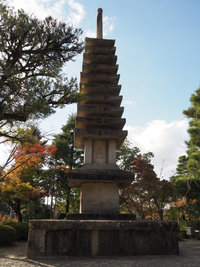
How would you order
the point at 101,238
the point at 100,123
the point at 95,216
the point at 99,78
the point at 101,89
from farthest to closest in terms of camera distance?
the point at 99,78, the point at 101,89, the point at 100,123, the point at 95,216, the point at 101,238

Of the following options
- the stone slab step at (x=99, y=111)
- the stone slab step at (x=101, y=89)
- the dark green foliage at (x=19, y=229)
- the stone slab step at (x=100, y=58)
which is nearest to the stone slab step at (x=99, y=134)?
the stone slab step at (x=99, y=111)

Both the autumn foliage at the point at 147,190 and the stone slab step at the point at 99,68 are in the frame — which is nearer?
the stone slab step at the point at 99,68

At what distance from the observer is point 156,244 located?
6.32 meters

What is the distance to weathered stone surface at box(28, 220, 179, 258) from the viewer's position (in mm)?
6035

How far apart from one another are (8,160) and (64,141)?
30.9 feet

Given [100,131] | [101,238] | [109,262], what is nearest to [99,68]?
[100,131]

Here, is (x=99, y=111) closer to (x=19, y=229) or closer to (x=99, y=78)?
(x=99, y=78)

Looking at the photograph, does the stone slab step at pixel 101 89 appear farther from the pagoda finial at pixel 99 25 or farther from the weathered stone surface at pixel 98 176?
the weathered stone surface at pixel 98 176

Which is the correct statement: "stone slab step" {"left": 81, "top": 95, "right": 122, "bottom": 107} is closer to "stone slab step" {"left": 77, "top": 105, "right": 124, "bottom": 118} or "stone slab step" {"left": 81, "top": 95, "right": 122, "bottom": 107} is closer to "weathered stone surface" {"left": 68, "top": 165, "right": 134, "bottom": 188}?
"stone slab step" {"left": 77, "top": 105, "right": 124, "bottom": 118}

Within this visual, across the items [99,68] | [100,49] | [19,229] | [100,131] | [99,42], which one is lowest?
[19,229]

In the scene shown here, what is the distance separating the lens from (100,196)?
27.2 ft

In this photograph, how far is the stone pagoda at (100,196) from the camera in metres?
6.11

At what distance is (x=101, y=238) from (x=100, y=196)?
2.18 m

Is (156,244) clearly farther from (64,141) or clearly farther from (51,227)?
(64,141)
